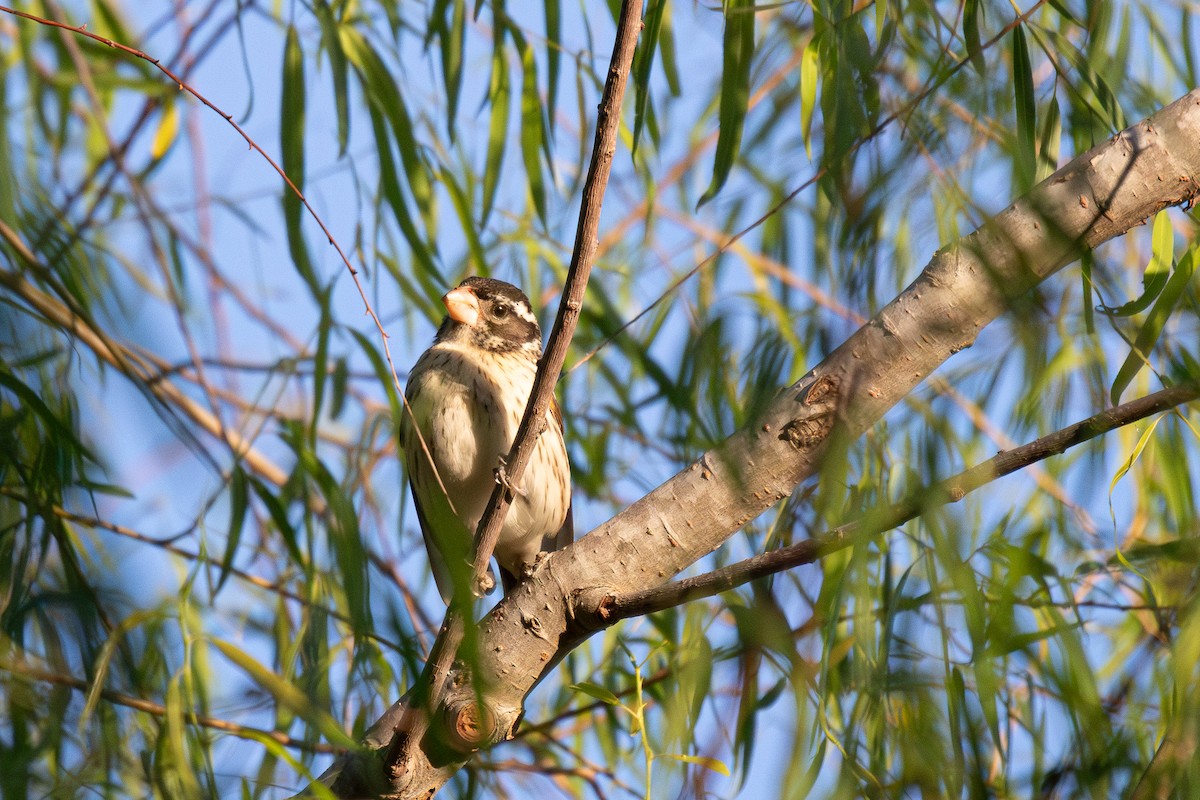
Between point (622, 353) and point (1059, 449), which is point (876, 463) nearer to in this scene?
point (1059, 449)

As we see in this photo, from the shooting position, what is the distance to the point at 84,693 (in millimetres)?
1334

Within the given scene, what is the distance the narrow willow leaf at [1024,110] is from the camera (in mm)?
1473

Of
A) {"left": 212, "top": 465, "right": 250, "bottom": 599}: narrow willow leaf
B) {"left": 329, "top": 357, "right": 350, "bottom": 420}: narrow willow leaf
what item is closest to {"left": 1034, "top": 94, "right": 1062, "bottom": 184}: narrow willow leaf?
{"left": 212, "top": 465, "right": 250, "bottom": 599}: narrow willow leaf

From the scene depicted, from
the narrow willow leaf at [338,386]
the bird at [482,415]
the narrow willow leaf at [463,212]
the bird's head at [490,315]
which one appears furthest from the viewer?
the bird's head at [490,315]

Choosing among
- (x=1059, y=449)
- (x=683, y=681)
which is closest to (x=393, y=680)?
(x=683, y=681)

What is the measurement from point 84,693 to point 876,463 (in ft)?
4.05

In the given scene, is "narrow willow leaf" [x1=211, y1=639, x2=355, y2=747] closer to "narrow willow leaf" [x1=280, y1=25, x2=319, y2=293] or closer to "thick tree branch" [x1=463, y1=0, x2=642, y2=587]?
"thick tree branch" [x1=463, y1=0, x2=642, y2=587]

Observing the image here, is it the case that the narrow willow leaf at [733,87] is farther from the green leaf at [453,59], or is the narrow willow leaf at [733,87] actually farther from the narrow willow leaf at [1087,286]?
the green leaf at [453,59]

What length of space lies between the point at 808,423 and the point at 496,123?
4.35ft

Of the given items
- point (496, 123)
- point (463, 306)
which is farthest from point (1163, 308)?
point (463, 306)

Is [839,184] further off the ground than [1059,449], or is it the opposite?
[839,184]

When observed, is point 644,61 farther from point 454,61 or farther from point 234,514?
point 234,514

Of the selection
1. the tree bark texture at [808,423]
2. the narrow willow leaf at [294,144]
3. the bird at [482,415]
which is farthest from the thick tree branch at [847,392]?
the bird at [482,415]

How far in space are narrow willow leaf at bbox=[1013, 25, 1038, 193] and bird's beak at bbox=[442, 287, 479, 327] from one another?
176cm
